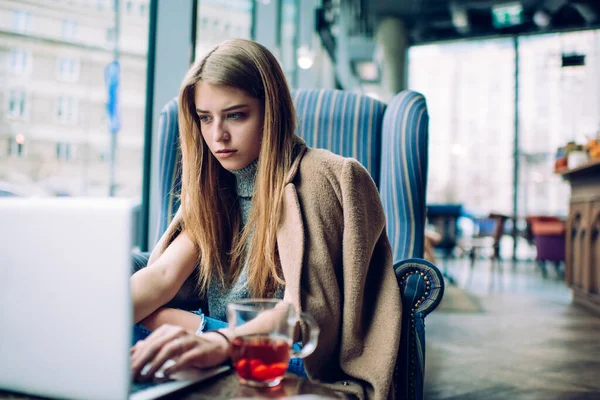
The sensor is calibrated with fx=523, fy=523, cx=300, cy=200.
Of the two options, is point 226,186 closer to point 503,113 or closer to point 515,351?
point 515,351

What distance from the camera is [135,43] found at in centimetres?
271

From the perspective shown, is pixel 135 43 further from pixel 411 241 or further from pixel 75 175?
pixel 411 241

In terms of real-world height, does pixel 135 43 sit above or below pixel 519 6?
below

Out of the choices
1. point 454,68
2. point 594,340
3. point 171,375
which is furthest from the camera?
point 454,68

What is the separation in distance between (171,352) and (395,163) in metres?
1.22

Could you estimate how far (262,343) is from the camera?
658 millimetres

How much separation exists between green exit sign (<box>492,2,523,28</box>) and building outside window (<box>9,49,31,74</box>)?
25.6 ft

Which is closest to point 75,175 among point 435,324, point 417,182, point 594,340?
point 417,182

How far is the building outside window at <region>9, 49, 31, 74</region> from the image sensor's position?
2.18 meters

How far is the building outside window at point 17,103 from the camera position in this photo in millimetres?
2219

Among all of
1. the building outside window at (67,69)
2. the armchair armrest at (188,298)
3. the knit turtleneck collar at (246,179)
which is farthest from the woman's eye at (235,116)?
the building outside window at (67,69)

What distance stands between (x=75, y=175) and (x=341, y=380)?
6.65ft

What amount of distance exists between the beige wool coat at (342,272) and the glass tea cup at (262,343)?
0.31 m

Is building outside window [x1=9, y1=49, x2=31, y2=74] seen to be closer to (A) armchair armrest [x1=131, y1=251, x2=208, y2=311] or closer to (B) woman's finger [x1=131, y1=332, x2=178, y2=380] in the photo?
(A) armchair armrest [x1=131, y1=251, x2=208, y2=311]
